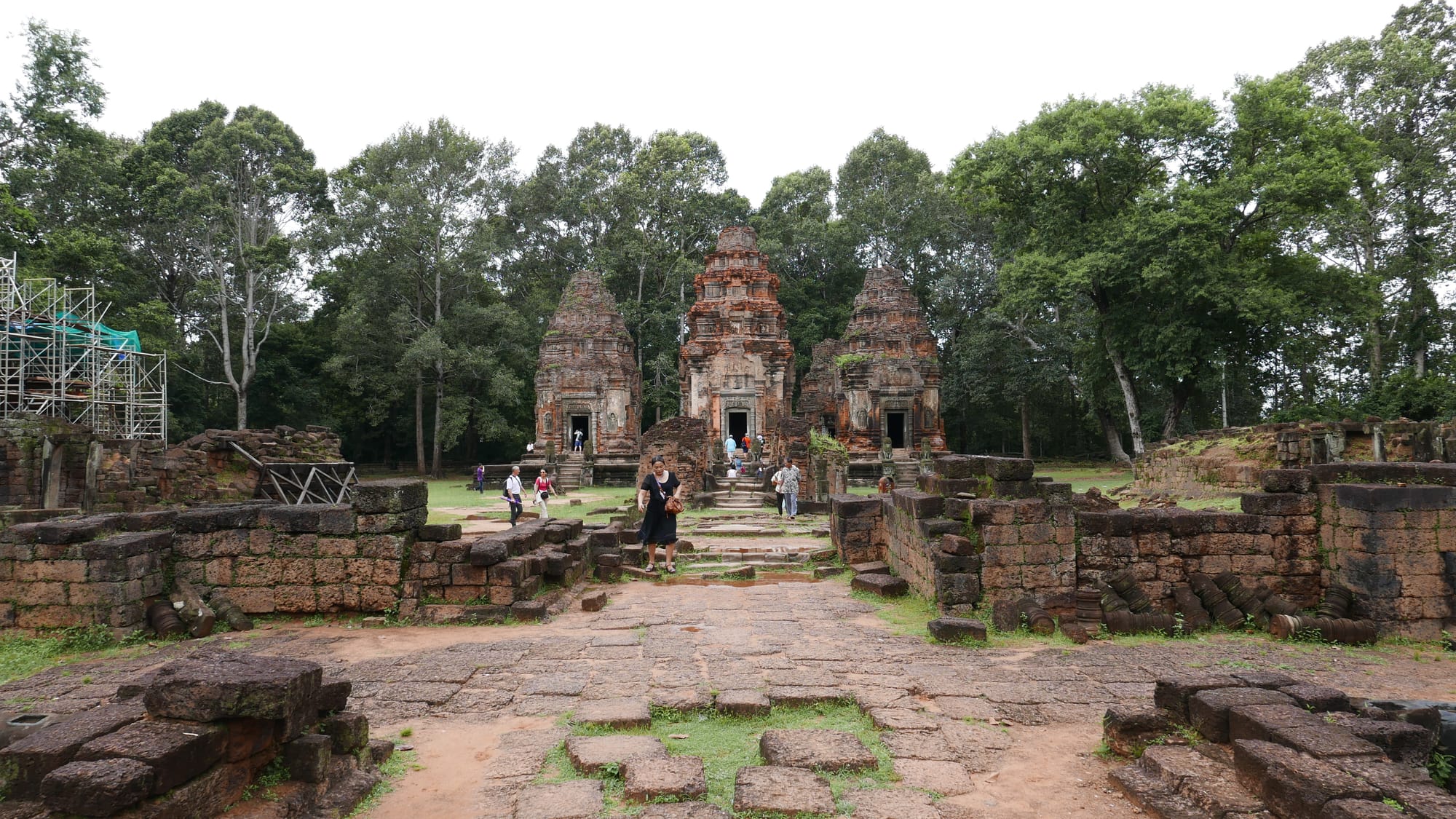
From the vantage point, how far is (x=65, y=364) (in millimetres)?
22094

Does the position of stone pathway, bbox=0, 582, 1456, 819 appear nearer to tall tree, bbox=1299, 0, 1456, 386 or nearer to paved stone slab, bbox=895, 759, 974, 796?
paved stone slab, bbox=895, 759, 974, 796

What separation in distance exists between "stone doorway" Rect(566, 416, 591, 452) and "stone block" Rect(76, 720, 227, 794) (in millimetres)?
26692

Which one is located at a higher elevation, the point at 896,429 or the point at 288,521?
the point at 896,429

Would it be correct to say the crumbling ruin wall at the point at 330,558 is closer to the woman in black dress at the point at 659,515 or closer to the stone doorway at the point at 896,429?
the woman in black dress at the point at 659,515

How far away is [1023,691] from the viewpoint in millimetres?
5336

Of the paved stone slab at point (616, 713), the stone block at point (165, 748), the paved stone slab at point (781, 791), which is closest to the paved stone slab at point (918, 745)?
the paved stone slab at point (781, 791)

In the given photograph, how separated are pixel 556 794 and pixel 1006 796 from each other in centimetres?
224

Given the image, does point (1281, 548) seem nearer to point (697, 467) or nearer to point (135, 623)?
point (135, 623)

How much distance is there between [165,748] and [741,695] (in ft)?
10.2

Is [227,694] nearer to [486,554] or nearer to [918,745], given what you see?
[918,745]

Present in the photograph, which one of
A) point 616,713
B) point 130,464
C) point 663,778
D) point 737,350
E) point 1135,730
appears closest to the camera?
point 663,778

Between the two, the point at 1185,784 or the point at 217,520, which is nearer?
the point at 1185,784

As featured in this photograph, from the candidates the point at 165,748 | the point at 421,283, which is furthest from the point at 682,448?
the point at 421,283

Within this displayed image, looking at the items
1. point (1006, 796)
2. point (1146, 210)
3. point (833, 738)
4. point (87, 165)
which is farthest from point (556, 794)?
point (87, 165)
